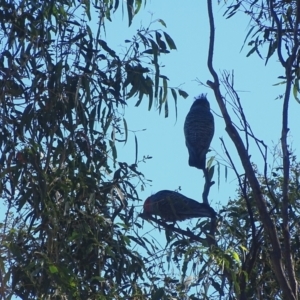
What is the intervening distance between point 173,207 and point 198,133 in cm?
82

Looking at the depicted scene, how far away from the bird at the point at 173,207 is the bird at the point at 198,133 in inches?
12.7

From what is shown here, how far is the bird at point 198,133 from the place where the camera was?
5102mm

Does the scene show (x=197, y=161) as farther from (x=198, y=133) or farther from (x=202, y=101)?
(x=202, y=101)

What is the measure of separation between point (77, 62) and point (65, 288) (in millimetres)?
1018

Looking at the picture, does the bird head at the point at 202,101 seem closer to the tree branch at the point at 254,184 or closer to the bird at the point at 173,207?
the bird at the point at 173,207

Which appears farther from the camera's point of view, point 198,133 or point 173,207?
point 198,133

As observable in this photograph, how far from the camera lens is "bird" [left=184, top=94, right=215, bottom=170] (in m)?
5.10

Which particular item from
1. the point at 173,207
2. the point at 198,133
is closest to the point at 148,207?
the point at 173,207

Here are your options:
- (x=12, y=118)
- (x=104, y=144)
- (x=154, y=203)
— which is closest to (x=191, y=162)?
(x=154, y=203)

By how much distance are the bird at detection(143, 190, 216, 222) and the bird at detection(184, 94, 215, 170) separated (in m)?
0.32

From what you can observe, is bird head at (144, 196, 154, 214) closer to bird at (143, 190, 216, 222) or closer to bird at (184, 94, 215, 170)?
bird at (143, 190, 216, 222)

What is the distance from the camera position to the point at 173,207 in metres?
4.47

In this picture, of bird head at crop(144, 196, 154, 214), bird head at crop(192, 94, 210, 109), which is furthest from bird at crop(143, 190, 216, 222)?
bird head at crop(192, 94, 210, 109)

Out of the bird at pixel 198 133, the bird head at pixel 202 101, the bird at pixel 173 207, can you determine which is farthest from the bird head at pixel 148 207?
the bird head at pixel 202 101
